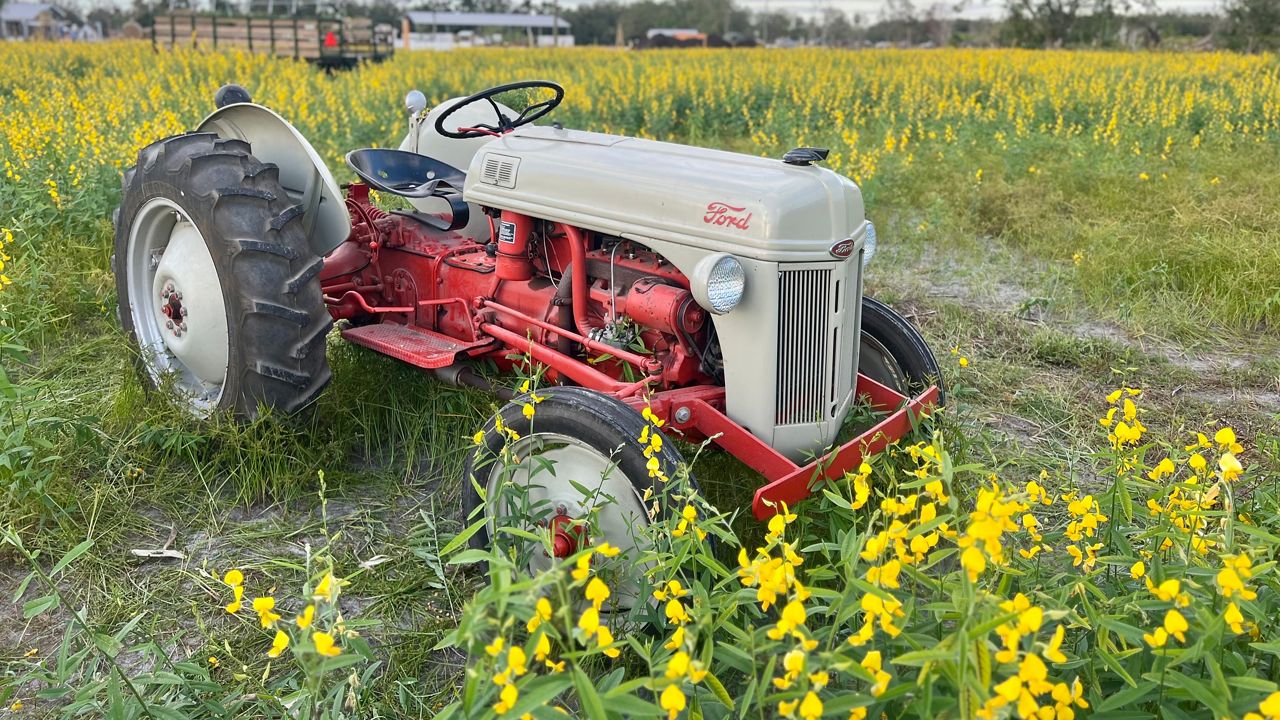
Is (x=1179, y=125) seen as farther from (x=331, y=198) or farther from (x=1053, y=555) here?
(x=331, y=198)

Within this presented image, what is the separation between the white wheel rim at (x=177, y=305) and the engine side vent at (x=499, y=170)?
1.05m

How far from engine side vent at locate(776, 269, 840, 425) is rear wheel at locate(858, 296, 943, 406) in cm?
58

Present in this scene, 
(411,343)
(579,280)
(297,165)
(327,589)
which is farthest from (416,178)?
(327,589)

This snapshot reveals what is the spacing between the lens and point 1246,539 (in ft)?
8.75

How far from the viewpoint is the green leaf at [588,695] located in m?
1.36

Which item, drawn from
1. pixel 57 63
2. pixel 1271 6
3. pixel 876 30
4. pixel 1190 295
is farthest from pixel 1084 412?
pixel 876 30

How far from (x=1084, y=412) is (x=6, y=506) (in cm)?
416

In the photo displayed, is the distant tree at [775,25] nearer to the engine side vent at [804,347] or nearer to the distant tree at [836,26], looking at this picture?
the distant tree at [836,26]

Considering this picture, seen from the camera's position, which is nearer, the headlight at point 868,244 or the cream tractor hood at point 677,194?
the cream tractor hood at point 677,194

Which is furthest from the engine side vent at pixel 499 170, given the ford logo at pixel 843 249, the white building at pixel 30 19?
the white building at pixel 30 19

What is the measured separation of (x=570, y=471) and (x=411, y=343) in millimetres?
1185

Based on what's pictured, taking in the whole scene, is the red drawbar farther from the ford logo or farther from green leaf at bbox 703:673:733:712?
green leaf at bbox 703:673:733:712

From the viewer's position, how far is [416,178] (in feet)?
13.7

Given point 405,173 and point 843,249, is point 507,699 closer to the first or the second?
point 843,249
